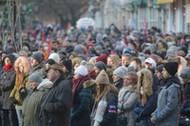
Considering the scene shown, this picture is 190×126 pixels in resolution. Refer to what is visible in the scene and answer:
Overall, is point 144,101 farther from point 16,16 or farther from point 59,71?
point 16,16

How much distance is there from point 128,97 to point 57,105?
178 centimetres

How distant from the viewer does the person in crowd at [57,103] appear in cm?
1300

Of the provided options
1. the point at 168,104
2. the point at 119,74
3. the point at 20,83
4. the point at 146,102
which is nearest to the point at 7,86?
the point at 20,83

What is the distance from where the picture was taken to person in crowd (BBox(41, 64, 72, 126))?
13000 millimetres

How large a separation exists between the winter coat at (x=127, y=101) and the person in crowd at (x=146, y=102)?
306 mm

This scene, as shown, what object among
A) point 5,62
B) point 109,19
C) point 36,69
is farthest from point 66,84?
point 109,19

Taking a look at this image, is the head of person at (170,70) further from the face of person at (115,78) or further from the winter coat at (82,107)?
the face of person at (115,78)

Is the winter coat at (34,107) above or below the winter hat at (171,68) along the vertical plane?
below

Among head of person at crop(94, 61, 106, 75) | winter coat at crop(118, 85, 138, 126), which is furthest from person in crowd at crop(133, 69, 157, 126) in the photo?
head of person at crop(94, 61, 106, 75)

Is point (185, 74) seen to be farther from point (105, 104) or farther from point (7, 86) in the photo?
point (7, 86)

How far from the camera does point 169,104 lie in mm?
12977

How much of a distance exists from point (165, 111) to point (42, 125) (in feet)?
6.51

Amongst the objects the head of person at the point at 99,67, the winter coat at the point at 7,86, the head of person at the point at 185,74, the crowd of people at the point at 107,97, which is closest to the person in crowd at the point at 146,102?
the crowd of people at the point at 107,97

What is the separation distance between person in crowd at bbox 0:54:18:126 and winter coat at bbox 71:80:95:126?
11.0 feet
